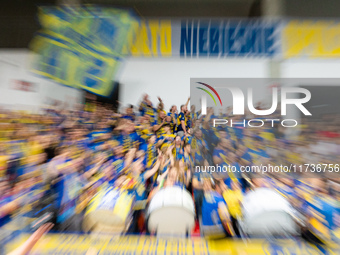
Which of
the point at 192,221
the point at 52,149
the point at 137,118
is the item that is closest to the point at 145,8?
the point at 137,118

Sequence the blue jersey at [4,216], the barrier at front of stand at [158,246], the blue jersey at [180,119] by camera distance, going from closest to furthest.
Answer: the barrier at front of stand at [158,246], the blue jersey at [4,216], the blue jersey at [180,119]

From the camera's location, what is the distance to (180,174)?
135 centimetres

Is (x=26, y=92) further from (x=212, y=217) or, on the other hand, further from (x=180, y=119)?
(x=212, y=217)

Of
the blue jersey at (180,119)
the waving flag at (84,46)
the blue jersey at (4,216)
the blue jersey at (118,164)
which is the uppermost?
the waving flag at (84,46)

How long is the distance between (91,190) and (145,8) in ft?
5.03

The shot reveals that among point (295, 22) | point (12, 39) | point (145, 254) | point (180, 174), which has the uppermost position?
point (295, 22)

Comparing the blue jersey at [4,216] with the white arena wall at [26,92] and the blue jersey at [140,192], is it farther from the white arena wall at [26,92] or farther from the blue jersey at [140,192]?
the blue jersey at [140,192]

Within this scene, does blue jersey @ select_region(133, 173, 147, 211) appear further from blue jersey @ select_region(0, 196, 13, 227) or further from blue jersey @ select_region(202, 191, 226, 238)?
blue jersey @ select_region(0, 196, 13, 227)

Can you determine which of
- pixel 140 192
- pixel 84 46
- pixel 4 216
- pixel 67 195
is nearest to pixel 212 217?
pixel 140 192

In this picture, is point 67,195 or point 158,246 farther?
point 67,195

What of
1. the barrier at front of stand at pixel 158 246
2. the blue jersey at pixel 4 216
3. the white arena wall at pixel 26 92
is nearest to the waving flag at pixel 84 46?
the white arena wall at pixel 26 92

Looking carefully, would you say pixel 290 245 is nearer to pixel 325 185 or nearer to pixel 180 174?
pixel 325 185

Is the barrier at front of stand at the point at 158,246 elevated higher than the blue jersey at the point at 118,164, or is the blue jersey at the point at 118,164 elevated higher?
the blue jersey at the point at 118,164

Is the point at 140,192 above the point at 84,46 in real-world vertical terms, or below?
below
